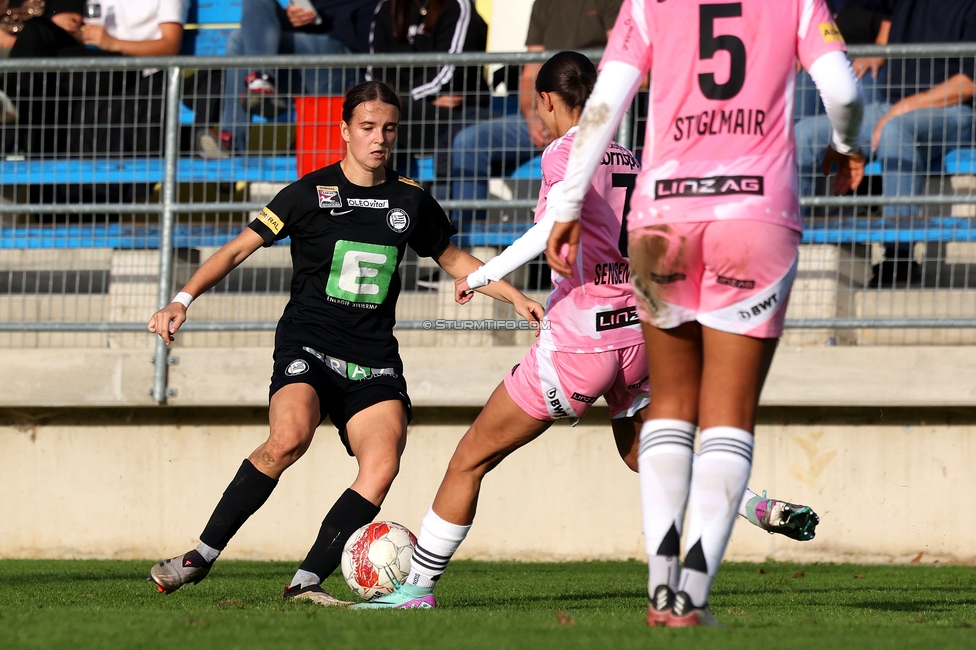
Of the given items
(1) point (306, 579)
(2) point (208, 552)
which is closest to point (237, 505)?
(2) point (208, 552)

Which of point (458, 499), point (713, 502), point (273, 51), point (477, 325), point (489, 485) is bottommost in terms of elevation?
point (489, 485)

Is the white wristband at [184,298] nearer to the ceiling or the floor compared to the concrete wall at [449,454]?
nearer to the ceiling

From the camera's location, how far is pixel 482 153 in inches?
312

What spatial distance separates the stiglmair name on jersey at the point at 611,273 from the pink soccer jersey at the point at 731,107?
52.0 inches

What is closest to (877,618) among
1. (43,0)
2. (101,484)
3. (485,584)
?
(485,584)

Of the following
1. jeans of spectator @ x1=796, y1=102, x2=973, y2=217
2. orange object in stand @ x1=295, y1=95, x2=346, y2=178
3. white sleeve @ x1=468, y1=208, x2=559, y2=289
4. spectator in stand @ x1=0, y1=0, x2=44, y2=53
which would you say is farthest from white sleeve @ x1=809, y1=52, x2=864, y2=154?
spectator in stand @ x1=0, y1=0, x2=44, y2=53

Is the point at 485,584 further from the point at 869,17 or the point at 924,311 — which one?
the point at 869,17

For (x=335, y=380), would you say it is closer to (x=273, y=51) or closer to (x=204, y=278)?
(x=204, y=278)

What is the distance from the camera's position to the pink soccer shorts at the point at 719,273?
3.39m

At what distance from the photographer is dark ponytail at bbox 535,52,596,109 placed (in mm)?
4852

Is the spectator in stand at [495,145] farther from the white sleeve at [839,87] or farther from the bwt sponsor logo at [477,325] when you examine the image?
the white sleeve at [839,87]

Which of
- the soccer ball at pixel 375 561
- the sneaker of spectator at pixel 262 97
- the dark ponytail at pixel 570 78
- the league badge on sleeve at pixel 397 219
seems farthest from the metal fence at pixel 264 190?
the soccer ball at pixel 375 561

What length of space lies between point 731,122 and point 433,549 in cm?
217

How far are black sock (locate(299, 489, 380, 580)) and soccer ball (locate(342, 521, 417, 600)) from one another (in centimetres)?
10
